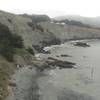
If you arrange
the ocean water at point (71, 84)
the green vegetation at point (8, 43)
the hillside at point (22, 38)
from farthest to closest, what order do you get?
the green vegetation at point (8, 43), the hillside at point (22, 38), the ocean water at point (71, 84)

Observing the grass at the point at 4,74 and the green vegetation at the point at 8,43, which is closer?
the grass at the point at 4,74

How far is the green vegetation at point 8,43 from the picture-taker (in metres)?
83.8

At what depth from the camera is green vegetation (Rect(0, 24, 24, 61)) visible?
83.8 m

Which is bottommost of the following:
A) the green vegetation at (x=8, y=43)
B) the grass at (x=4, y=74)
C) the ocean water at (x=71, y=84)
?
the ocean water at (x=71, y=84)

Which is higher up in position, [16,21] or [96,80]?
[16,21]

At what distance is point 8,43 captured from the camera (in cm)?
9188

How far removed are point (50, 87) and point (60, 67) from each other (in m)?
23.9

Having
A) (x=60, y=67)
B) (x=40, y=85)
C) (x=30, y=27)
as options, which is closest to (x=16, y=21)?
(x=30, y=27)

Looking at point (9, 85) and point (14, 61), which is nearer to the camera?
point (9, 85)

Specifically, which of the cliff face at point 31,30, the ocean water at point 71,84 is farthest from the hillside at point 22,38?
the ocean water at point 71,84

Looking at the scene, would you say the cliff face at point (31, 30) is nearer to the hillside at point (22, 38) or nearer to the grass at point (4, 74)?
the hillside at point (22, 38)

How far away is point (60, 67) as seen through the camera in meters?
87.1

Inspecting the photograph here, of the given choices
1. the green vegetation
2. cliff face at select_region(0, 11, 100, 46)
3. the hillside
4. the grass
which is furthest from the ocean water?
cliff face at select_region(0, 11, 100, 46)

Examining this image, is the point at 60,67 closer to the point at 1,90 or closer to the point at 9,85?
the point at 9,85
